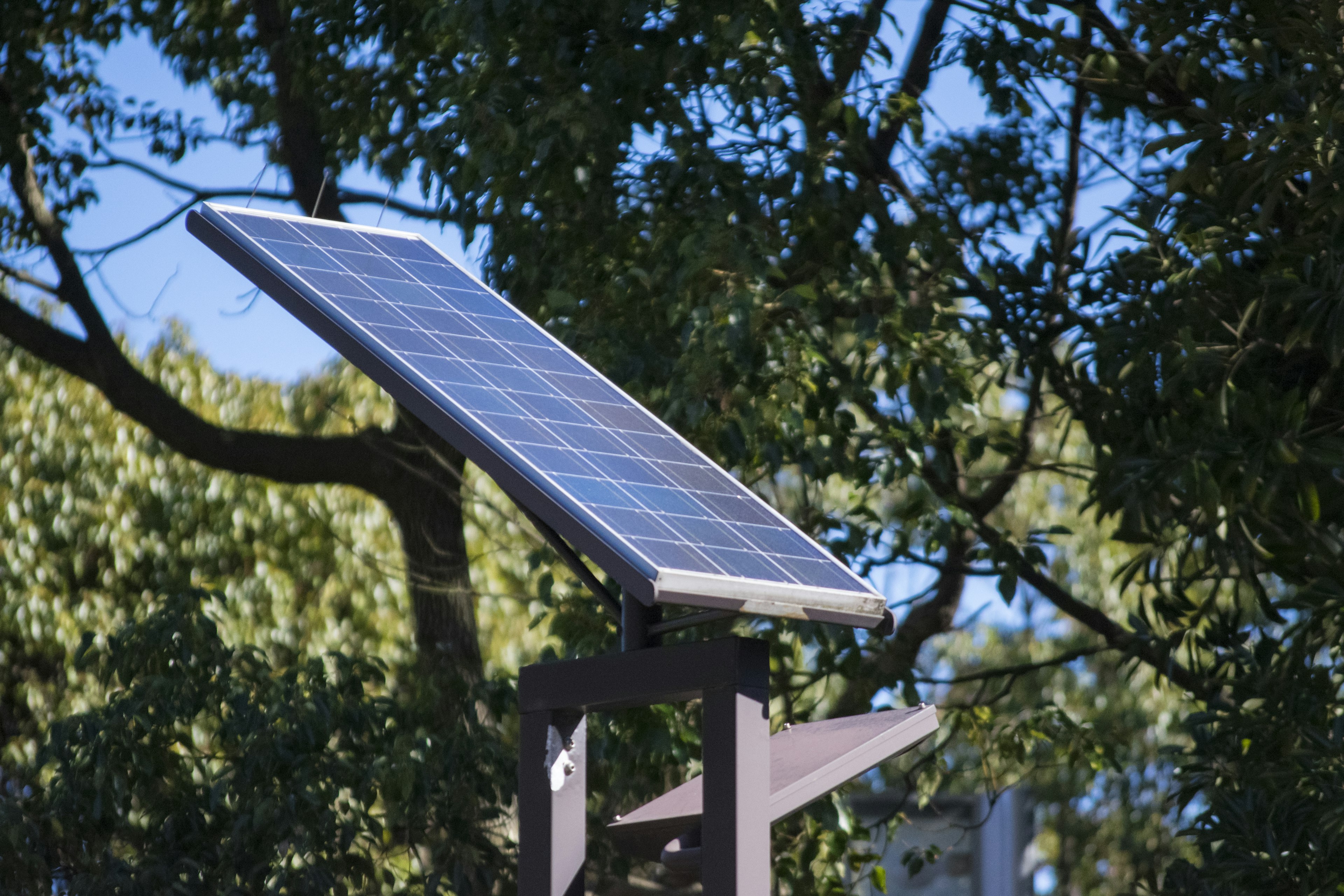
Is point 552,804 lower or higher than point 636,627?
lower

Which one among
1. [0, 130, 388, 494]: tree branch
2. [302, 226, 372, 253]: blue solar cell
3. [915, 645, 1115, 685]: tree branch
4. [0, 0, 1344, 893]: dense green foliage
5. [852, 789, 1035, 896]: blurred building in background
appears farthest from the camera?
[0, 130, 388, 494]: tree branch

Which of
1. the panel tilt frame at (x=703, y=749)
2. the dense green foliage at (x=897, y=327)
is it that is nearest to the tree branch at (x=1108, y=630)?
the dense green foliage at (x=897, y=327)

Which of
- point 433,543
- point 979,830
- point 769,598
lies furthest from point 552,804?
point 979,830

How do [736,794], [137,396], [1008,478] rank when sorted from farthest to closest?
1. [137,396]
2. [1008,478]
3. [736,794]

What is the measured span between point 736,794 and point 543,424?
0.91 meters

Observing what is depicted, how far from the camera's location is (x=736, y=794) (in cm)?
269

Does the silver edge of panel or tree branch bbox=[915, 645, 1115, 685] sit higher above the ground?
tree branch bbox=[915, 645, 1115, 685]

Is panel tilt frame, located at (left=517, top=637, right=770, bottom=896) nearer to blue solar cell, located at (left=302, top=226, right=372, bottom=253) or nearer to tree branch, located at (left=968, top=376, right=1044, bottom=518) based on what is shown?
blue solar cell, located at (left=302, top=226, right=372, bottom=253)

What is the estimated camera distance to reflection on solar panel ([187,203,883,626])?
271 cm

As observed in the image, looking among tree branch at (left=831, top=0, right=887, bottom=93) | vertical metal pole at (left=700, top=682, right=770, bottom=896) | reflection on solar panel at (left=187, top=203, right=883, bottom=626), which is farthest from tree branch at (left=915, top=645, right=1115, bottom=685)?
vertical metal pole at (left=700, top=682, right=770, bottom=896)

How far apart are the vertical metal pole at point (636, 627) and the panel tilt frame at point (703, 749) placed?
51 mm

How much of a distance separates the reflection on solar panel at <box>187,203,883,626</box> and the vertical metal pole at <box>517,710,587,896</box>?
493mm

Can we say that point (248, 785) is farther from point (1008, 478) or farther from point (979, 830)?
point (979, 830)

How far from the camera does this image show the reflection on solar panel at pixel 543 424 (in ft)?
8.91
